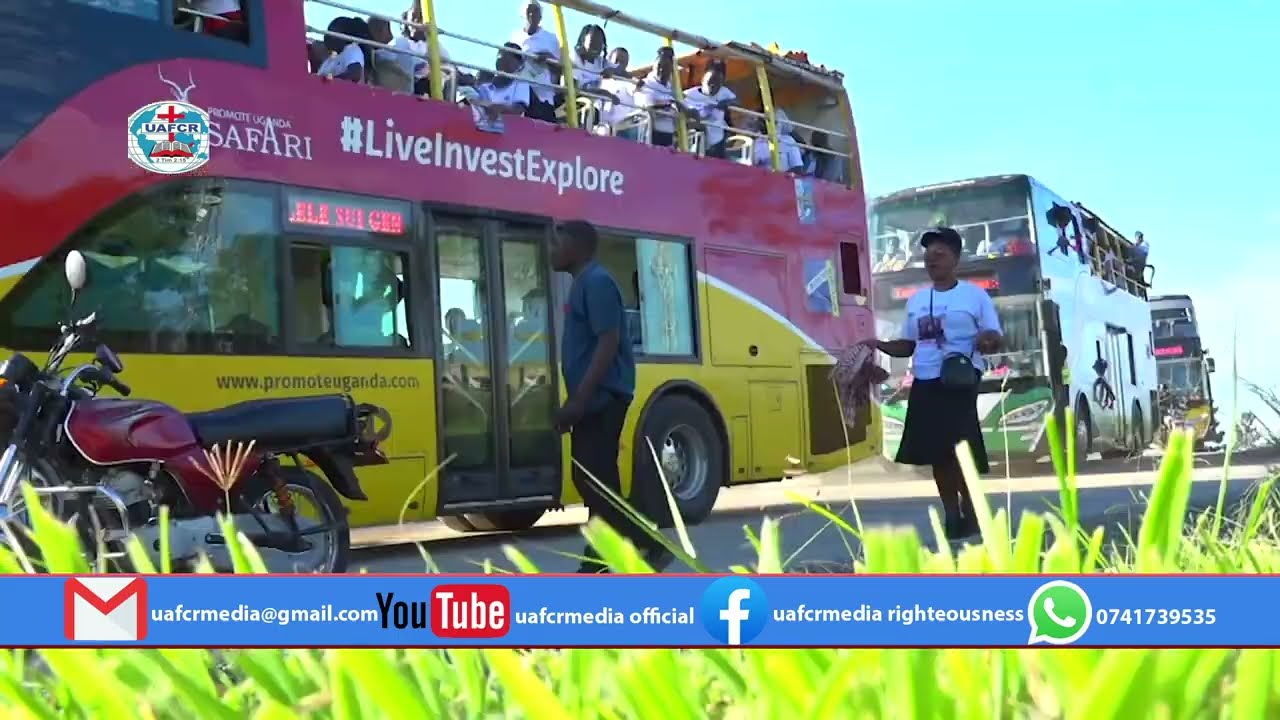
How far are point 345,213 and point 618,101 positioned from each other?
252 centimetres

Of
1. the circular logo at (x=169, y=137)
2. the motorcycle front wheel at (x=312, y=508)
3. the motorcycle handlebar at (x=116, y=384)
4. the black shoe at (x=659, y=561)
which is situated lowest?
the motorcycle front wheel at (x=312, y=508)

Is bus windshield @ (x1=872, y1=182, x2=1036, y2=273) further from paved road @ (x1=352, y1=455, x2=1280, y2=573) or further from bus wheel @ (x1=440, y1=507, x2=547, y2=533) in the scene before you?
bus wheel @ (x1=440, y1=507, x2=547, y2=533)

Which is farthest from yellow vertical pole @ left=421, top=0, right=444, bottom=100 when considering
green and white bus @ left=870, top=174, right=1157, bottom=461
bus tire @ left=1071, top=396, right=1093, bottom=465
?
bus tire @ left=1071, top=396, right=1093, bottom=465

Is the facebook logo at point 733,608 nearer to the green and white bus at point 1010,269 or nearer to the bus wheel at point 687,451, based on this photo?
the bus wheel at point 687,451

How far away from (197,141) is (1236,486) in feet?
17.0

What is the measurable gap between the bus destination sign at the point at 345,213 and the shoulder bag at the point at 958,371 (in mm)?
3214

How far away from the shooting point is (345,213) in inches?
263

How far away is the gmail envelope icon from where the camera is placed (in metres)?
0.97

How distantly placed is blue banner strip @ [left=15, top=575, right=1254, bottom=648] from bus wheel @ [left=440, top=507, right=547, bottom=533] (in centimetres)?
777

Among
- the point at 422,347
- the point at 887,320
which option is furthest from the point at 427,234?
the point at 887,320

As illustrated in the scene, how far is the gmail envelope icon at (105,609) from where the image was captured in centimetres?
97

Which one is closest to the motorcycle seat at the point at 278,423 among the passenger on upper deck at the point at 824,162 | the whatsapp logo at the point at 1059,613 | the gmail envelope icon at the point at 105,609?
the gmail envelope icon at the point at 105,609

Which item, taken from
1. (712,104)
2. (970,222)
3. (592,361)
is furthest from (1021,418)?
(970,222)

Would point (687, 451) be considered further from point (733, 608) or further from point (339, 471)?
point (733, 608)
